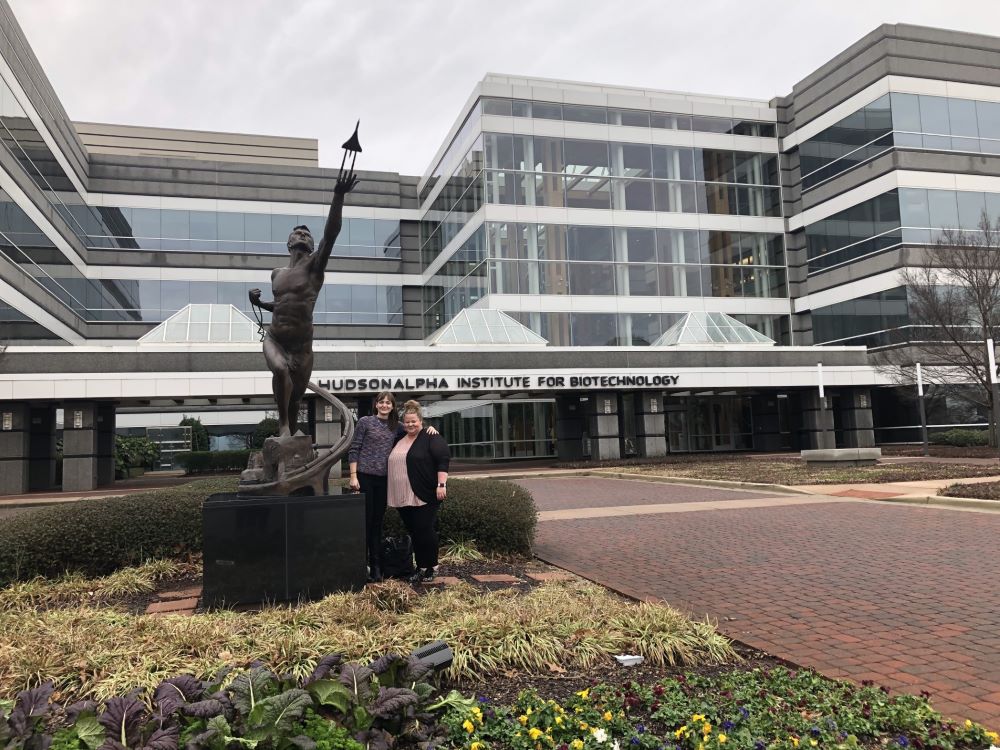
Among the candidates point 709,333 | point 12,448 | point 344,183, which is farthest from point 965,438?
point 12,448

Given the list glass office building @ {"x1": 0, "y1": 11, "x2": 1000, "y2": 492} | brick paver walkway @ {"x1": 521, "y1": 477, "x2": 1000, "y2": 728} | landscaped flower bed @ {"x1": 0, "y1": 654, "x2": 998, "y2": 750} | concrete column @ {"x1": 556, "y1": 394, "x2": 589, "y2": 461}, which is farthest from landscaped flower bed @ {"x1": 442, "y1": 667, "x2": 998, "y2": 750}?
concrete column @ {"x1": 556, "y1": 394, "x2": 589, "y2": 461}

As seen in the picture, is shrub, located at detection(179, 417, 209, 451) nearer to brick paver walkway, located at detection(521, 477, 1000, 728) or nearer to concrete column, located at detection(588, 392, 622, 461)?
concrete column, located at detection(588, 392, 622, 461)

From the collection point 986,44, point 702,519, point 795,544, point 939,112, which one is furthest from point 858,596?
point 986,44

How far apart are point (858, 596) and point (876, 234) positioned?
1455 inches

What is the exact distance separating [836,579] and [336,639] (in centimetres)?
512

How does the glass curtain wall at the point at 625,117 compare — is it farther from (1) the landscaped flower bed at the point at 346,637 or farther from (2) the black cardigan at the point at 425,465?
(1) the landscaped flower bed at the point at 346,637

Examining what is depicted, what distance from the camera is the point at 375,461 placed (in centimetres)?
761

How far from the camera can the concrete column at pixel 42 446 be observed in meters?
27.0

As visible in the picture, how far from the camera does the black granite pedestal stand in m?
6.52

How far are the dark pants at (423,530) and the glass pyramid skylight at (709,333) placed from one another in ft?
90.5

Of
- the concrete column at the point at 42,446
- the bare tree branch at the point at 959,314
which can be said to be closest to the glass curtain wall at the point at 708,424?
the bare tree branch at the point at 959,314

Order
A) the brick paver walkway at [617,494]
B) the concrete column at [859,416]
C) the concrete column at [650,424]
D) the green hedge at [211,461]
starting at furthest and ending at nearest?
the green hedge at [211,461] < the concrete column at [859,416] < the concrete column at [650,424] < the brick paver walkway at [617,494]

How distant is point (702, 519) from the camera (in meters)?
12.2

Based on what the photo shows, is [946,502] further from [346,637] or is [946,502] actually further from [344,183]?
[346,637]
